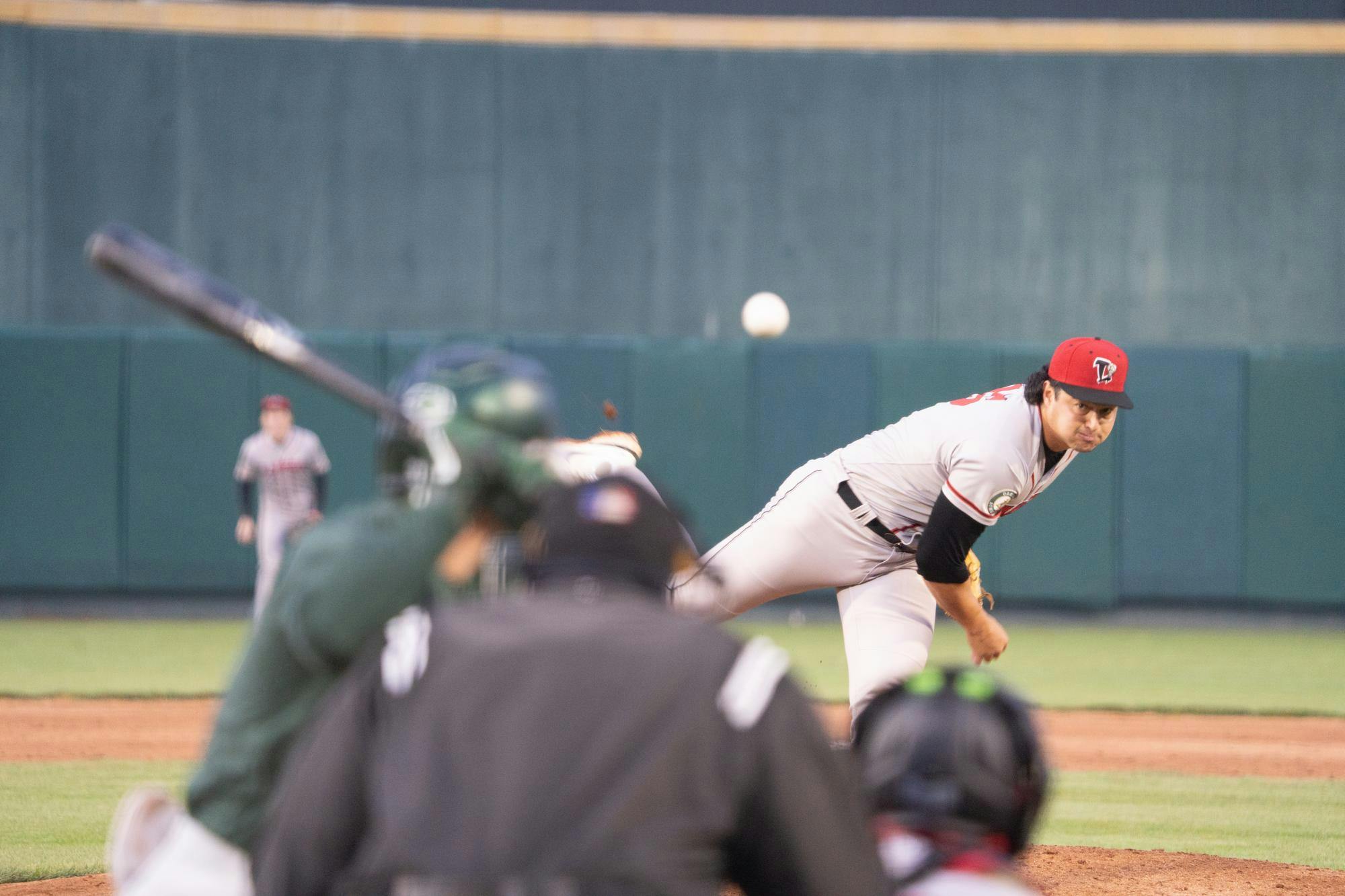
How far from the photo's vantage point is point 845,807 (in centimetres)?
186

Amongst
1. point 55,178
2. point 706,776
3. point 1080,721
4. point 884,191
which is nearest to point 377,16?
point 55,178

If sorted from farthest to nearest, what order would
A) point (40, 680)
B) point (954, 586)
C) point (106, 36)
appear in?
1. point (106, 36)
2. point (40, 680)
3. point (954, 586)

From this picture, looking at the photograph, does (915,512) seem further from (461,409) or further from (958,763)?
(958,763)

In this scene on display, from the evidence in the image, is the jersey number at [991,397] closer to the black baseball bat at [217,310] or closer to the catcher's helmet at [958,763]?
the black baseball bat at [217,310]

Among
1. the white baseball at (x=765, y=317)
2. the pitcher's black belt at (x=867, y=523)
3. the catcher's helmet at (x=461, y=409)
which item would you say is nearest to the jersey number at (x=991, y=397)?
the pitcher's black belt at (x=867, y=523)

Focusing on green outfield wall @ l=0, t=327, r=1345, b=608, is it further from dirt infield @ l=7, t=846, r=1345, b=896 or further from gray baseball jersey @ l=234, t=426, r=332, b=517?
dirt infield @ l=7, t=846, r=1345, b=896

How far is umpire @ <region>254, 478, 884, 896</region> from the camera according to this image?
5.81ft

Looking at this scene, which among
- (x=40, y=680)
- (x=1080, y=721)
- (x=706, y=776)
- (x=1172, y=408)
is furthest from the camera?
(x=1172, y=408)

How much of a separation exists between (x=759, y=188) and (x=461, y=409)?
12.8 meters

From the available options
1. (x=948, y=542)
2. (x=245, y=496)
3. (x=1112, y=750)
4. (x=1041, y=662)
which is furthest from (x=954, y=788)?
(x=245, y=496)

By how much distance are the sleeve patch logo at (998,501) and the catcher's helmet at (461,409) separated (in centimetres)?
220

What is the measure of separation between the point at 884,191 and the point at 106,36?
7.85 meters

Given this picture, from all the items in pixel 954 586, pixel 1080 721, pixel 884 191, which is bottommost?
pixel 1080 721

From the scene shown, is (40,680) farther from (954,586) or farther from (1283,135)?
(1283,135)
